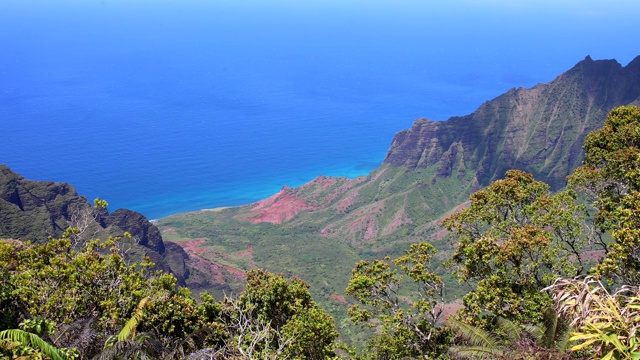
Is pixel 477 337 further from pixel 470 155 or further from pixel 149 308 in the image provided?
pixel 470 155

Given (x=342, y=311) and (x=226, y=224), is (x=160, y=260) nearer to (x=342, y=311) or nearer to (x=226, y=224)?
(x=342, y=311)

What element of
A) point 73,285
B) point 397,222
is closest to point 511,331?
point 73,285

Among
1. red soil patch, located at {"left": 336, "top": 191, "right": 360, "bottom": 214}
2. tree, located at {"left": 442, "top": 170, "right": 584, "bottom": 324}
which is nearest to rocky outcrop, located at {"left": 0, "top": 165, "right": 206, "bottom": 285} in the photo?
tree, located at {"left": 442, "top": 170, "right": 584, "bottom": 324}

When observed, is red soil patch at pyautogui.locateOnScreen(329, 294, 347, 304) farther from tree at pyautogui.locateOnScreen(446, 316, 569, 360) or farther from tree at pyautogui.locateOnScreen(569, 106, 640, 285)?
tree at pyautogui.locateOnScreen(446, 316, 569, 360)

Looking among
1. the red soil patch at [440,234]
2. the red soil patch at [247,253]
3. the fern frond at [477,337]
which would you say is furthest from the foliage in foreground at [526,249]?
the red soil patch at [247,253]

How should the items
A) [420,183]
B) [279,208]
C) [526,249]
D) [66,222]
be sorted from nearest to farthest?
1. [526,249]
2. [66,222]
3. [420,183]
4. [279,208]
